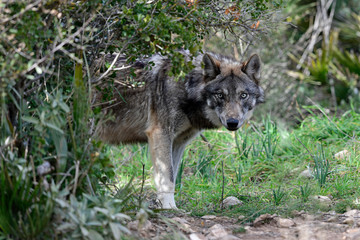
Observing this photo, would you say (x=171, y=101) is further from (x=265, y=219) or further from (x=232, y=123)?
(x=265, y=219)

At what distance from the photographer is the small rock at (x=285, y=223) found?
3541 millimetres

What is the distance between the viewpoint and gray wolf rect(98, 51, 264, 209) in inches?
191

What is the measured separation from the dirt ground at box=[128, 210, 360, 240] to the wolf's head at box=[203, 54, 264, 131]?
3.92 feet

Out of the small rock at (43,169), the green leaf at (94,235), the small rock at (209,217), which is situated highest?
the small rock at (43,169)

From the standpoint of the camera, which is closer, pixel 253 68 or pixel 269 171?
pixel 253 68

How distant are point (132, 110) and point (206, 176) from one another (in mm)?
1380

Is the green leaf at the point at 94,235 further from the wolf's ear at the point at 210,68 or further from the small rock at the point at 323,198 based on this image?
the wolf's ear at the point at 210,68

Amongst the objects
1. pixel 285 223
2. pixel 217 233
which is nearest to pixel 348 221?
pixel 285 223

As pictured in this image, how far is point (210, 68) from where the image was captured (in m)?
4.91

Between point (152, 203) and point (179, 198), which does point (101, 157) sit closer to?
point (152, 203)

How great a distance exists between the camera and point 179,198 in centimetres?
520

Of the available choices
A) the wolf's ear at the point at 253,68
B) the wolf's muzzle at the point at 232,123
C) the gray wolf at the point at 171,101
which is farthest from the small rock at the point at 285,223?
the wolf's ear at the point at 253,68

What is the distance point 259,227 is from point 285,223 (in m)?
0.20

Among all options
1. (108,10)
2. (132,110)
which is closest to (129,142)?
(132,110)
